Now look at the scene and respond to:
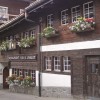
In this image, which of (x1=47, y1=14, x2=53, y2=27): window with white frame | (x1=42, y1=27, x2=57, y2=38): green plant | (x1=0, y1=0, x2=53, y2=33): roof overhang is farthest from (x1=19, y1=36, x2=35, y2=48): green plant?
(x1=42, y1=27, x2=57, y2=38): green plant

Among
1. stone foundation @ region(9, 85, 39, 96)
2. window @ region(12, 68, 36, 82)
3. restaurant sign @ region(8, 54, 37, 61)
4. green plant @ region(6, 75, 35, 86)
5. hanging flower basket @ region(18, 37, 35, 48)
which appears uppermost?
hanging flower basket @ region(18, 37, 35, 48)

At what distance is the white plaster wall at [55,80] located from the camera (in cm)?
1551

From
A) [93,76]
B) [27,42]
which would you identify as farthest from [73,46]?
[27,42]

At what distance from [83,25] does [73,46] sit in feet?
5.20

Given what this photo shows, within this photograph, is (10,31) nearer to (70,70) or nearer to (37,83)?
(37,83)

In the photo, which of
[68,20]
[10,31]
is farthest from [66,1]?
[10,31]

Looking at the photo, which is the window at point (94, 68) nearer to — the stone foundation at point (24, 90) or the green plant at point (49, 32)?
the green plant at point (49, 32)

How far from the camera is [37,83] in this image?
61.0 feet

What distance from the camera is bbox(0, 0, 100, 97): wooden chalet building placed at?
1387 cm

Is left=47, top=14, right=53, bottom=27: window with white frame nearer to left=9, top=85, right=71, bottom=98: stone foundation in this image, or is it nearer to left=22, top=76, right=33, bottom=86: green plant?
left=9, top=85, right=71, bottom=98: stone foundation

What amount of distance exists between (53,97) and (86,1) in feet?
18.2

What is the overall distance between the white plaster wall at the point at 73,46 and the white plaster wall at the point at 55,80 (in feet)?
4.55

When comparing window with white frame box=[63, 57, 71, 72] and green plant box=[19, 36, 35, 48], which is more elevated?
green plant box=[19, 36, 35, 48]

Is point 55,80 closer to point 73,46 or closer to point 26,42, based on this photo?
point 73,46
